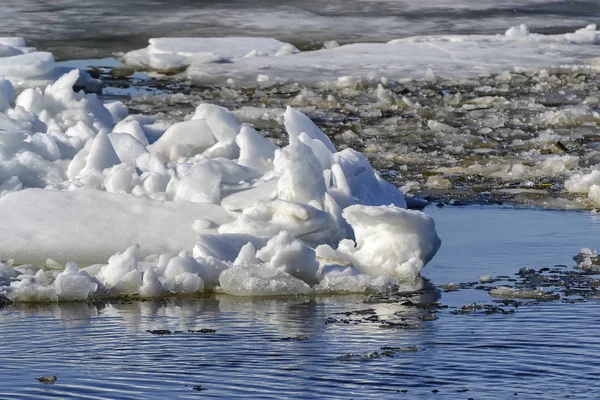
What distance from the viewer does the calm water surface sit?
408 centimetres

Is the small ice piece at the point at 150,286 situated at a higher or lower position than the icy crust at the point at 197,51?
higher

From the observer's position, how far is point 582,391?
4.04 metres

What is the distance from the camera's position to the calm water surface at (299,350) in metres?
4.08

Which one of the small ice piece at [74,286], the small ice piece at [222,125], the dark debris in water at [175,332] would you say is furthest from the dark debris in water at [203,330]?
the small ice piece at [222,125]

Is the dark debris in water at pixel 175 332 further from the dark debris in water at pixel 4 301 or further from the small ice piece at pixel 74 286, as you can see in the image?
the dark debris in water at pixel 4 301

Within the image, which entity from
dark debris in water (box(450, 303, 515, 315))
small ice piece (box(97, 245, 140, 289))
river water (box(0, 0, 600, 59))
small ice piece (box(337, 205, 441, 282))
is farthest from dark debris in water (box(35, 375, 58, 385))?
river water (box(0, 0, 600, 59))

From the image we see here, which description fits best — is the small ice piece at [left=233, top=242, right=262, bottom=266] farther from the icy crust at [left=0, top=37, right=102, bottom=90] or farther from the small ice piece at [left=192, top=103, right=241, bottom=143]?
the icy crust at [left=0, top=37, right=102, bottom=90]

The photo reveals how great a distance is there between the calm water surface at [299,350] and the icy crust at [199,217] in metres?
0.17

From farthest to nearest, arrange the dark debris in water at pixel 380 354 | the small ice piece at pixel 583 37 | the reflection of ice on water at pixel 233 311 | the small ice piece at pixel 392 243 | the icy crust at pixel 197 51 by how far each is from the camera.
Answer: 1. the small ice piece at pixel 583 37
2. the icy crust at pixel 197 51
3. the small ice piece at pixel 392 243
4. the reflection of ice on water at pixel 233 311
5. the dark debris in water at pixel 380 354

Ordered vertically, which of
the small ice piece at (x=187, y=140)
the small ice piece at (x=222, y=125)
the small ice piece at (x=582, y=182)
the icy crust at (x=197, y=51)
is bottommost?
the icy crust at (x=197, y=51)

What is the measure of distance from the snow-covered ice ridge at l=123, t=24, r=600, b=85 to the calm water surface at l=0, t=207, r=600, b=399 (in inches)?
332

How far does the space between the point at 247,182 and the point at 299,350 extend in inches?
91.5

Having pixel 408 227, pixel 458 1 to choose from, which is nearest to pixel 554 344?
pixel 408 227

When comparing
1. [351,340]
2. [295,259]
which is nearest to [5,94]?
[295,259]
